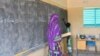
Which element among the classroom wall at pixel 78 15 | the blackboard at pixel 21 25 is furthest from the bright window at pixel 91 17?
the blackboard at pixel 21 25

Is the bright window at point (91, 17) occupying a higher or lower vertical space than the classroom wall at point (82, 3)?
lower

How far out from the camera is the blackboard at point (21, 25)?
2082 mm

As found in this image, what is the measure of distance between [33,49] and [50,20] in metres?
0.86

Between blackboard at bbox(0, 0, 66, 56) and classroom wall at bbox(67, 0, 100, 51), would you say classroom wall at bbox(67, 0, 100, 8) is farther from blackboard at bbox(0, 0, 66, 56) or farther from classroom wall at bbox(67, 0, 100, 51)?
blackboard at bbox(0, 0, 66, 56)

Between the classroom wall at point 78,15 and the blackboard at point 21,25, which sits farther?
the classroom wall at point 78,15

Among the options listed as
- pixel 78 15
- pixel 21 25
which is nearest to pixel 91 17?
pixel 78 15

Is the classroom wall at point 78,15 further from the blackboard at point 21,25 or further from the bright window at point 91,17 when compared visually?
the blackboard at point 21,25

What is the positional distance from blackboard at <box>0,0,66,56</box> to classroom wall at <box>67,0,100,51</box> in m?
2.74

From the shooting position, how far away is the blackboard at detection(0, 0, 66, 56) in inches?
82.0

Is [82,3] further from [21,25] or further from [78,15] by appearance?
[21,25]

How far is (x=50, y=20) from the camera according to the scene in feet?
11.9

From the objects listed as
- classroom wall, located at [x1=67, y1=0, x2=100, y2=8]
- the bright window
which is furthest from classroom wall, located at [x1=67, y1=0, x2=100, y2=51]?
the bright window

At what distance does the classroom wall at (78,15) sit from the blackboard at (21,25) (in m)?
2.74

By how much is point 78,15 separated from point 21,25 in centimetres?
400
